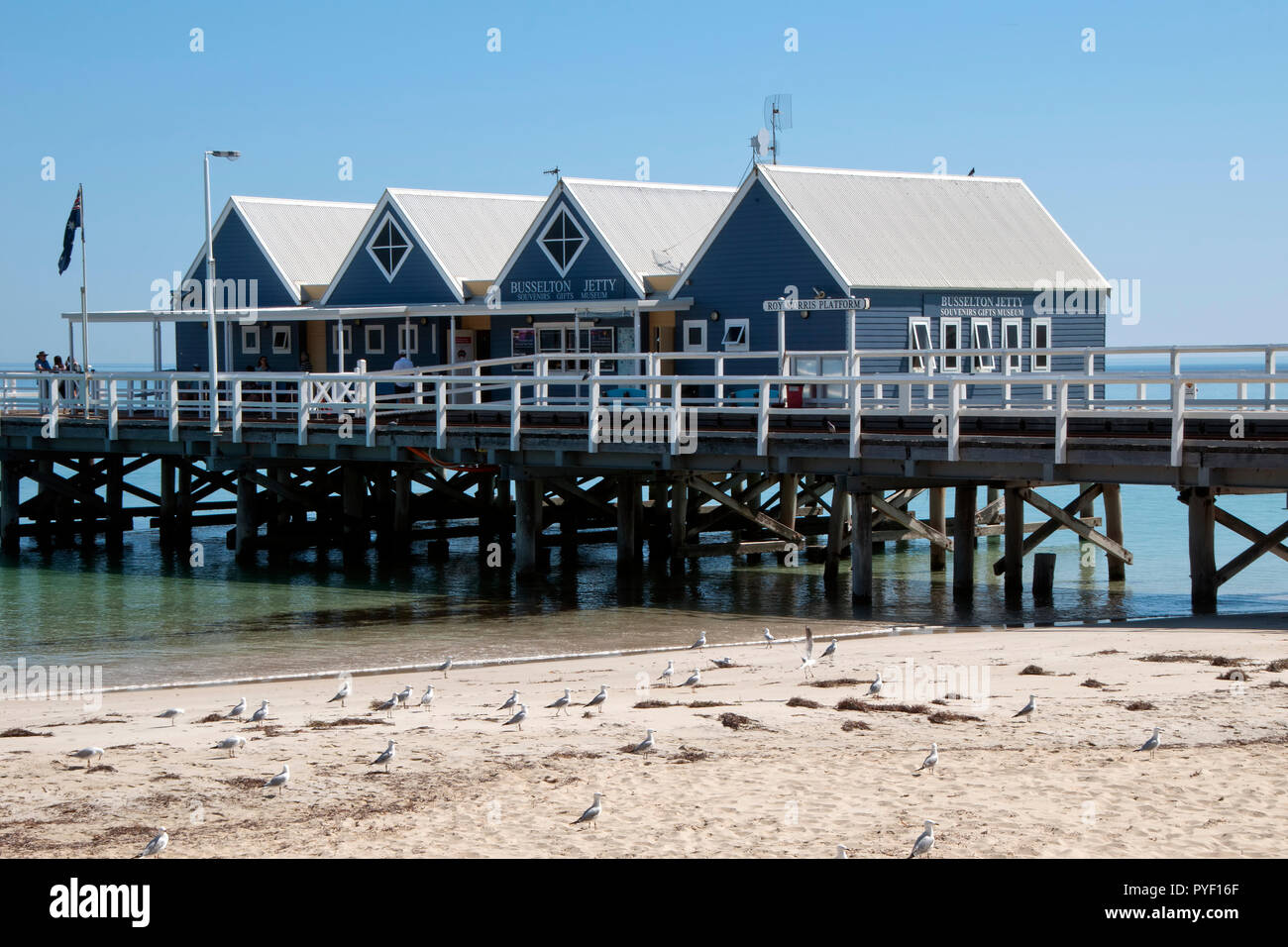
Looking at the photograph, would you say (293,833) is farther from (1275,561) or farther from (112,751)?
(1275,561)

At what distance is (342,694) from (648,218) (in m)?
22.1

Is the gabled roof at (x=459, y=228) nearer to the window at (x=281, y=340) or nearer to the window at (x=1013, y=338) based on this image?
the window at (x=281, y=340)

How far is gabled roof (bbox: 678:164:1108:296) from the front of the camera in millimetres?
29844

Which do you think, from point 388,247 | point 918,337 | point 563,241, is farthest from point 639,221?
point 918,337

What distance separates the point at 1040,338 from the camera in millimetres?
32344

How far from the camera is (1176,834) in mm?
9766

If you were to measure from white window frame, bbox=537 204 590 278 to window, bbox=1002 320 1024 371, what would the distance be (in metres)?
8.89

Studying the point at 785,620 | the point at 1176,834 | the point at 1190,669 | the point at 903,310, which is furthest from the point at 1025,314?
the point at 1176,834

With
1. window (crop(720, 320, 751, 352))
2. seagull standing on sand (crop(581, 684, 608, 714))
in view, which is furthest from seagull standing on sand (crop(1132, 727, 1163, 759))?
window (crop(720, 320, 751, 352))

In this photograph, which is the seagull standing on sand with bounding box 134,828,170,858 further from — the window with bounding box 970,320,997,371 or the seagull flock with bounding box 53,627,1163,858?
the window with bounding box 970,320,997,371

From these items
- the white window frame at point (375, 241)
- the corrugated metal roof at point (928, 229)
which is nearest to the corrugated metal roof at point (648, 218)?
the corrugated metal roof at point (928, 229)

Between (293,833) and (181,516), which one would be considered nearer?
(293,833)
